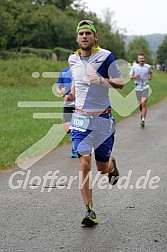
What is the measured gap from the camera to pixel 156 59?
397ft

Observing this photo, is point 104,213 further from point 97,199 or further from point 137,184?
point 137,184

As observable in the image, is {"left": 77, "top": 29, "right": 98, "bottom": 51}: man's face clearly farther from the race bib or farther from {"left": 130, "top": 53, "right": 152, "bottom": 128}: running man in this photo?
{"left": 130, "top": 53, "right": 152, "bottom": 128}: running man

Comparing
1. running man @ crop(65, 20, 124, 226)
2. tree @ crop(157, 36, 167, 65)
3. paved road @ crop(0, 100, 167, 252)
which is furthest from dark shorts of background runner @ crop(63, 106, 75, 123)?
tree @ crop(157, 36, 167, 65)

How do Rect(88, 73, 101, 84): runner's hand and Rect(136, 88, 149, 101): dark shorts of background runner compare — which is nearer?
Rect(88, 73, 101, 84): runner's hand

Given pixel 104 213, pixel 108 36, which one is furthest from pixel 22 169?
pixel 108 36

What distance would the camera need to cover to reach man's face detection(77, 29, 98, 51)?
258 inches

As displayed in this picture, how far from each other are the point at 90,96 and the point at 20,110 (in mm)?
14197

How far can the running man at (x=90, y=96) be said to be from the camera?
6578 mm

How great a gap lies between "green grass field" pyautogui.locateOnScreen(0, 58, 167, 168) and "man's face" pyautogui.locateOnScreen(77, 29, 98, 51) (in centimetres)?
432

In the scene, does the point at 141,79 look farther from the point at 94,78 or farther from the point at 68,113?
the point at 94,78

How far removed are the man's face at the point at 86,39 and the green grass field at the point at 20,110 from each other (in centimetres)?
432

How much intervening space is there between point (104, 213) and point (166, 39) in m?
112

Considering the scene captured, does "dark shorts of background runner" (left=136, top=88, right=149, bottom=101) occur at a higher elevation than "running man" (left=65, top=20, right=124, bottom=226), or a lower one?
lower

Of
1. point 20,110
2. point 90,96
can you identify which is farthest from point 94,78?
point 20,110
